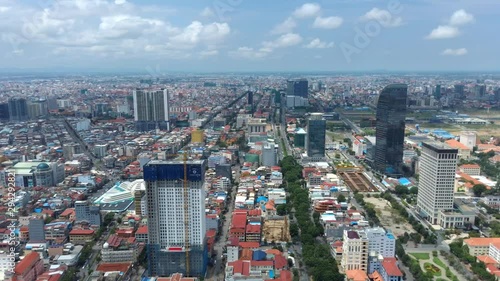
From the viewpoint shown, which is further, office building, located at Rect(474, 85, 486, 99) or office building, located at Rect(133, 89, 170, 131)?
office building, located at Rect(474, 85, 486, 99)

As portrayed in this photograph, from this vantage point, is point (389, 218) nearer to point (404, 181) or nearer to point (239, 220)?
point (404, 181)

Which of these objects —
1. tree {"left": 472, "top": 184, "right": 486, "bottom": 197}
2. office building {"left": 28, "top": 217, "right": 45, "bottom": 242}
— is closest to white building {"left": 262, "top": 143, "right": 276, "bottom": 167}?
tree {"left": 472, "top": 184, "right": 486, "bottom": 197}

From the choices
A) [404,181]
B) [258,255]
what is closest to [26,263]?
[258,255]

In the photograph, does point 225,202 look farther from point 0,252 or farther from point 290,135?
point 290,135

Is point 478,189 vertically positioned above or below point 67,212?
above

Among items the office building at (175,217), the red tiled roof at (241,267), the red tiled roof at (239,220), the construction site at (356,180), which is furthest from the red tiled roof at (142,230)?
the construction site at (356,180)

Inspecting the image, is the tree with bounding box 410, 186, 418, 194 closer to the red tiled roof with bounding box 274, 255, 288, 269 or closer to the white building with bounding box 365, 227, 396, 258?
the white building with bounding box 365, 227, 396, 258

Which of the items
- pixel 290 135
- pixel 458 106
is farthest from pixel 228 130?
pixel 458 106
